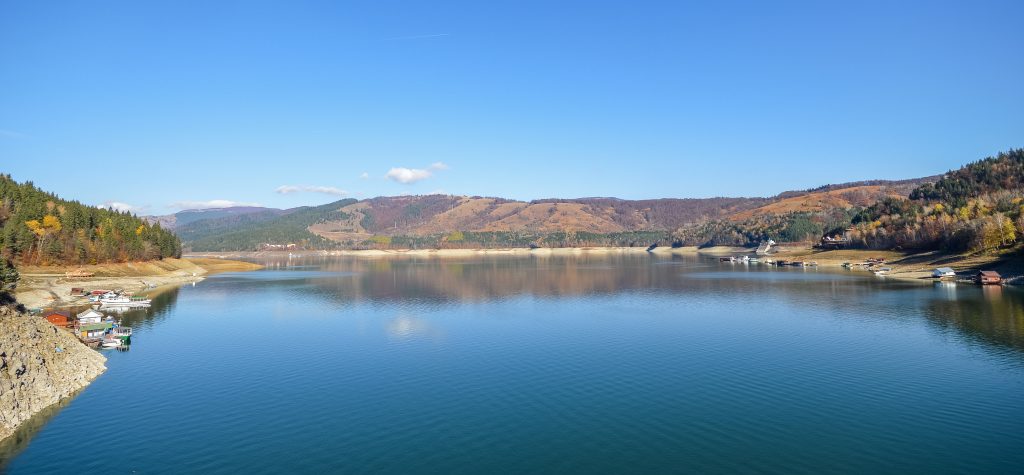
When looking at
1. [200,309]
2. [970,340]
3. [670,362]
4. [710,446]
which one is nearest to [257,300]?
[200,309]

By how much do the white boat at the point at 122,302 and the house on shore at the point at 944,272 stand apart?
403ft

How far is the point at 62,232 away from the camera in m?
108

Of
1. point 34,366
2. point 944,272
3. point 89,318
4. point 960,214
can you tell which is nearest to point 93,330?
point 89,318

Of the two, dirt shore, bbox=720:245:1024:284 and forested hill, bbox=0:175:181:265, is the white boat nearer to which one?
forested hill, bbox=0:175:181:265

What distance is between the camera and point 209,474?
22625 millimetres

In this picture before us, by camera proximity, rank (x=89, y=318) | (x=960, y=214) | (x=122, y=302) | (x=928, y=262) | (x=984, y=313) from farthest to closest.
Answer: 1. (x=960, y=214)
2. (x=928, y=262)
3. (x=122, y=302)
4. (x=89, y=318)
5. (x=984, y=313)

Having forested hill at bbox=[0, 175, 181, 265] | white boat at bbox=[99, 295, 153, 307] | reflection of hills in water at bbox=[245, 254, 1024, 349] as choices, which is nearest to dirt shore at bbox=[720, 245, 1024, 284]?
reflection of hills in water at bbox=[245, 254, 1024, 349]

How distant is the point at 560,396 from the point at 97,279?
9718cm

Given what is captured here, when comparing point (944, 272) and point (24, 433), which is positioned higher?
point (944, 272)

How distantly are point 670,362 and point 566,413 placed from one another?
46.4 ft

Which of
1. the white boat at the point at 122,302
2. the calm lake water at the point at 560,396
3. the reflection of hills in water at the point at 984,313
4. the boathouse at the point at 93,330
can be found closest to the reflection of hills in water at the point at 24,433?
the calm lake water at the point at 560,396

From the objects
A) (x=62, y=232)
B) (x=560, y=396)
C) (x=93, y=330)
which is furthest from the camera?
(x=62, y=232)

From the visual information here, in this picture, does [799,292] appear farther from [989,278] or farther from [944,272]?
[944,272]

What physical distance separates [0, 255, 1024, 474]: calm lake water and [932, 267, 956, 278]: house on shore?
34.9m
